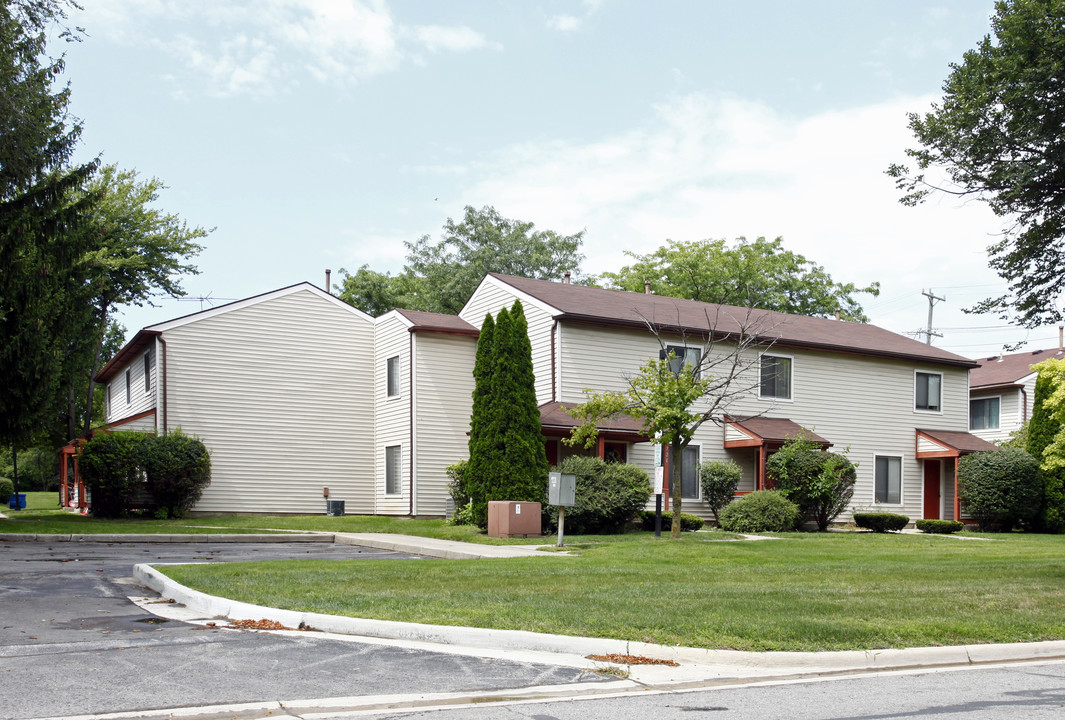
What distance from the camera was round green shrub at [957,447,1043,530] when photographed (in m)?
30.4

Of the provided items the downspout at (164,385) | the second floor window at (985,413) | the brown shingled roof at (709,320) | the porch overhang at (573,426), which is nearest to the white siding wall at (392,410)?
the brown shingled roof at (709,320)

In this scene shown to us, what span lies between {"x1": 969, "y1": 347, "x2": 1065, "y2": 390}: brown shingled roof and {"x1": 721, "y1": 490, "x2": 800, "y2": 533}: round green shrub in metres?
20.7

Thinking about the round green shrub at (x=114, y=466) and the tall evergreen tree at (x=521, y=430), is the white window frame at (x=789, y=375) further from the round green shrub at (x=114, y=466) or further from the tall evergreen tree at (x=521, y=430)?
the round green shrub at (x=114, y=466)

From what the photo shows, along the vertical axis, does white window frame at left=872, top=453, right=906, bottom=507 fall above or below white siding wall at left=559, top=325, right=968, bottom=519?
below

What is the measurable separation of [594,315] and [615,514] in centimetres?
624

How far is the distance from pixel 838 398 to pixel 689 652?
82.0ft

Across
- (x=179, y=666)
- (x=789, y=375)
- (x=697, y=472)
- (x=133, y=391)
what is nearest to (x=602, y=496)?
(x=697, y=472)

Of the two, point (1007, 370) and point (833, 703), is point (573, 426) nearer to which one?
point (833, 703)

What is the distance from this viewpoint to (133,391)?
1347 inches

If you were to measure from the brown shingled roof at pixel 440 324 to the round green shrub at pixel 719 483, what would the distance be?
8.19 m

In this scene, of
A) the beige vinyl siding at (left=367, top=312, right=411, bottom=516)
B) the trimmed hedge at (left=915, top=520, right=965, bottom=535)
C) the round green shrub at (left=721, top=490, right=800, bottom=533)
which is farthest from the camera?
the beige vinyl siding at (left=367, top=312, right=411, bottom=516)

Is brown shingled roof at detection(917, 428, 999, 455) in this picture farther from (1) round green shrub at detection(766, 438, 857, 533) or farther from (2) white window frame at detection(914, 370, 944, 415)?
(1) round green shrub at detection(766, 438, 857, 533)

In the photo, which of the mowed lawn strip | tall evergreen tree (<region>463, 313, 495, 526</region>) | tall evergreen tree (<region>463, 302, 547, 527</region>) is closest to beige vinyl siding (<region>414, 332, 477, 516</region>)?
tall evergreen tree (<region>463, 313, 495, 526</region>)

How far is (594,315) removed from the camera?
91.4ft
